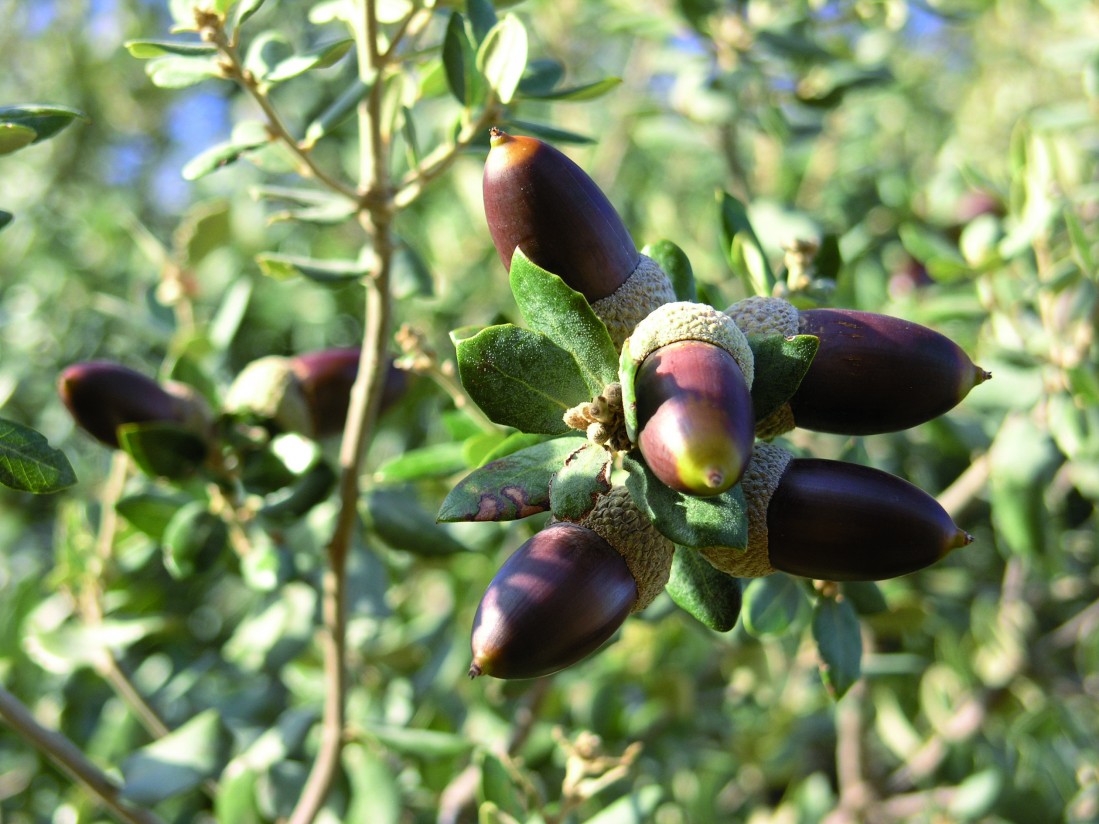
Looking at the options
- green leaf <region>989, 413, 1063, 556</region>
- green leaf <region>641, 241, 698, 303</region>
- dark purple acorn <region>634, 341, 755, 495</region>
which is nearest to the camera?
dark purple acorn <region>634, 341, 755, 495</region>

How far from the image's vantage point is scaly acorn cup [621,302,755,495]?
72 cm

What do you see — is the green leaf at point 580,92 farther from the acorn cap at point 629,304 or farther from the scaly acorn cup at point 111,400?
the scaly acorn cup at point 111,400

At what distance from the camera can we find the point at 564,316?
846mm

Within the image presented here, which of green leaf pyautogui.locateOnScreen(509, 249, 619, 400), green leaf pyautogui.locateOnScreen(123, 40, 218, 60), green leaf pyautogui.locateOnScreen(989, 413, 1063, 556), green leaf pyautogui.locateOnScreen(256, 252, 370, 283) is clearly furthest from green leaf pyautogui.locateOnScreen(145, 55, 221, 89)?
green leaf pyautogui.locateOnScreen(989, 413, 1063, 556)

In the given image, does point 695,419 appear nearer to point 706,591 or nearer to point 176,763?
point 706,591

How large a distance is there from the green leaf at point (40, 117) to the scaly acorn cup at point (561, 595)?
690 mm

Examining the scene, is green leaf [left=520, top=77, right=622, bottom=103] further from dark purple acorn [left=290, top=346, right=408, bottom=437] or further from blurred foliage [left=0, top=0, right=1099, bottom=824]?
dark purple acorn [left=290, top=346, right=408, bottom=437]

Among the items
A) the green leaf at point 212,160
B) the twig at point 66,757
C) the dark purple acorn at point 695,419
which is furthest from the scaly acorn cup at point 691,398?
the twig at point 66,757

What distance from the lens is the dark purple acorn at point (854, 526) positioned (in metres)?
0.85

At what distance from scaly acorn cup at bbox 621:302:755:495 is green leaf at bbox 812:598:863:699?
0.40m

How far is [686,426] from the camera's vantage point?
0.73 metres

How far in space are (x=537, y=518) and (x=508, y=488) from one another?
0.68 ft

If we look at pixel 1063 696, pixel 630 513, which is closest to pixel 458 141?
pixel 630 513

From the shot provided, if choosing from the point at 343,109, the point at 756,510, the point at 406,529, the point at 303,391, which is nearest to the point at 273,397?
the point at 303,391
